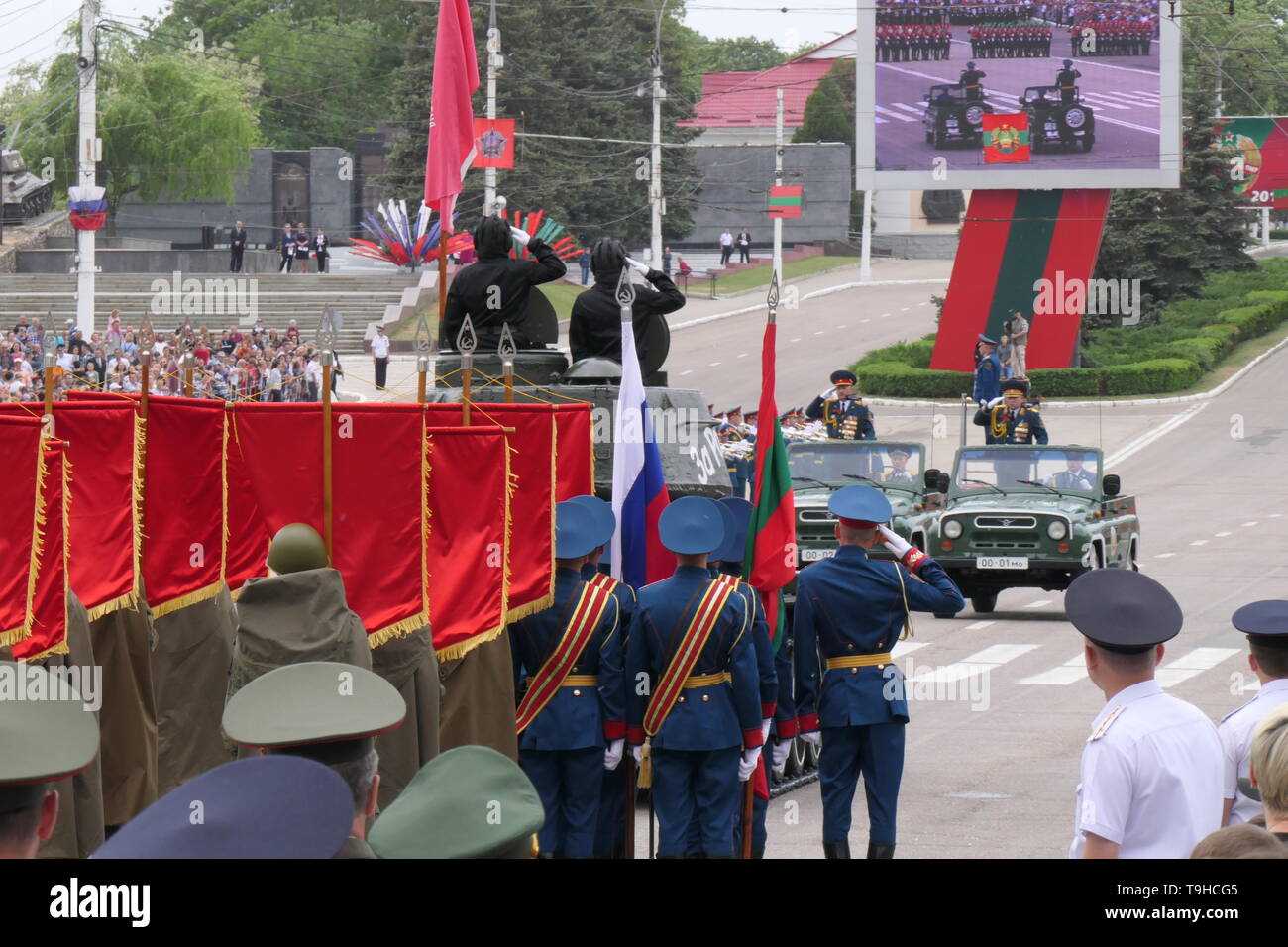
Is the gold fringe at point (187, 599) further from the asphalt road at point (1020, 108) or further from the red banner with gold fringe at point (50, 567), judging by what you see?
the asphalt road at point (1020, 108)

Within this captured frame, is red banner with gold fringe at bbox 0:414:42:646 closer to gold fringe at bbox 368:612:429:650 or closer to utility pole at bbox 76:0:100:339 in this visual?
gold fringe at bbox 368:612:429:650

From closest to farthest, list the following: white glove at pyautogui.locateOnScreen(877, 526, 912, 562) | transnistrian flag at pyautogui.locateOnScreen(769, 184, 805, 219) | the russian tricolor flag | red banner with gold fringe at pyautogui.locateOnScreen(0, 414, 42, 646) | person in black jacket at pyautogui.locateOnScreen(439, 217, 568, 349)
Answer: red banner with gold fringe at pyautogui.locateOnScreen(0, 414, 42, 646), white glove at pyautogui.locateOnScreen(877, 526, 912, 562), the russian tricolor flag, person in black jacket at pyautogui.locateOnScreen(439, 217, 568, 349), transnistrian flag at pyautogui.locateOnScreen(769, 184, 805, 219)

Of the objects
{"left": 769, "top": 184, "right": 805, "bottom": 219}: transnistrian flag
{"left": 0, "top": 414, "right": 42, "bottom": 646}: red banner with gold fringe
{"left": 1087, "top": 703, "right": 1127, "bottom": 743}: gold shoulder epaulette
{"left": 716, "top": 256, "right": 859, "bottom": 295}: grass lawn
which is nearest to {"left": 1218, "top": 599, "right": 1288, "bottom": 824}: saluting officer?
{"left": 1087, "top": 703, "right": 1127, "bottom": 743}: gold shoulder epaulette

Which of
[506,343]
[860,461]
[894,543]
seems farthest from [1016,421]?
[894,543]

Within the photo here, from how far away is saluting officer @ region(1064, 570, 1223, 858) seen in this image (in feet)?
16.7

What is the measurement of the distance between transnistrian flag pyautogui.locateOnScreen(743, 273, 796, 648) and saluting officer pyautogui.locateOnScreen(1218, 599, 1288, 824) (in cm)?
348

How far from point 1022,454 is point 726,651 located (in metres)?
13.4

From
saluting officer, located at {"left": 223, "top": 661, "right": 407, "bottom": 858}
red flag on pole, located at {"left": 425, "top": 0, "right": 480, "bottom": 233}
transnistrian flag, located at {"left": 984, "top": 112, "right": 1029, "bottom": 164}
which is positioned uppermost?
transnistrian flag, located at {"left": 984, "top": 112, "right": 1029, "bottom": 164}

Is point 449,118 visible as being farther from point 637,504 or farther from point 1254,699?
point 1254,699

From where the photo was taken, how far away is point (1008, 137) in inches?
1683

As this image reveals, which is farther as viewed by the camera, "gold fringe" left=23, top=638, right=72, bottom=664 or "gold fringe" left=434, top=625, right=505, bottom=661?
"gold fringe" left=434, top=625, right=505, bottom=661

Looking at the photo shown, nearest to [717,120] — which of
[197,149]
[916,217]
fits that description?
[916,217]

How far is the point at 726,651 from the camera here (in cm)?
884
